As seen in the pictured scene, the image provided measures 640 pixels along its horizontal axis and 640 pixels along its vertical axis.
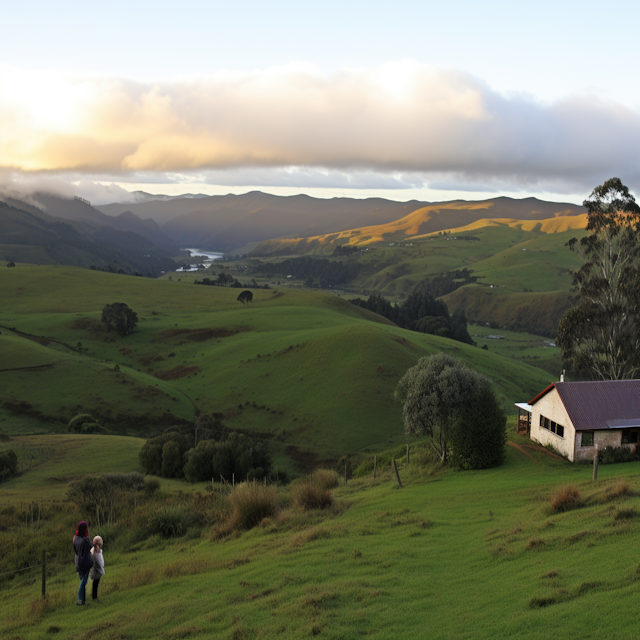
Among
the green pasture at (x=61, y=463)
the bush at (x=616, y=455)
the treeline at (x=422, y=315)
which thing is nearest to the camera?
the bush at (x=616, y=455)

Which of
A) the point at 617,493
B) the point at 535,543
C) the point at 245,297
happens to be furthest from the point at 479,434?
the point at 245,297

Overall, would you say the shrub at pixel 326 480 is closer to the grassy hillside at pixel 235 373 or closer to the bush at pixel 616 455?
the bush at pixel 616 455

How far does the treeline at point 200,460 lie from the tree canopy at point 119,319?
228ft

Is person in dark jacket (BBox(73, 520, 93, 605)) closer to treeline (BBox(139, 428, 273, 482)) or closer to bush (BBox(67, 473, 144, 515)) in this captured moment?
bush (BBox(67, 473, 144, 515))

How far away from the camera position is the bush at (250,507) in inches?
1057

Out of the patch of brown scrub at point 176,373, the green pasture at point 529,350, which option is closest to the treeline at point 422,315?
the green pasture at point 529,350

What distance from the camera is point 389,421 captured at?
7606 cm

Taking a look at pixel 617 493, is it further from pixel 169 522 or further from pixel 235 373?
pixel 235 373

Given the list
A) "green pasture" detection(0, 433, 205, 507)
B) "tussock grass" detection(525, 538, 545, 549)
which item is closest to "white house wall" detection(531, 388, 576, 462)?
"tussock grass" detection(525, 538, 545, 549)

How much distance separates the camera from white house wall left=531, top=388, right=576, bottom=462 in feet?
119

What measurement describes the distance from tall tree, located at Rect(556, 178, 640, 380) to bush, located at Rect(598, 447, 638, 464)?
17.4m

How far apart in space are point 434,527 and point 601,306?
36.4 metres

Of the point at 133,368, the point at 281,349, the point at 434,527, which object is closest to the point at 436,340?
the point at 281,349

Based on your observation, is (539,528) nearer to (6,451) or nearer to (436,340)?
(6,451)
